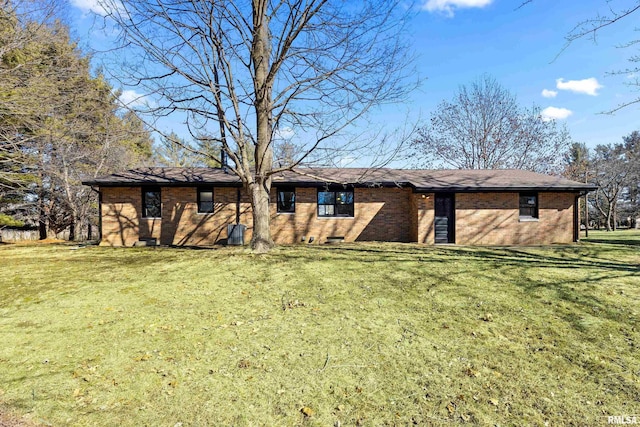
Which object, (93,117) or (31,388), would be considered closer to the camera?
(31,388)

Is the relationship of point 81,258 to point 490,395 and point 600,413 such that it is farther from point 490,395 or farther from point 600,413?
point 600,413

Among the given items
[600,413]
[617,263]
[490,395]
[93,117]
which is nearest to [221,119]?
[490,395]

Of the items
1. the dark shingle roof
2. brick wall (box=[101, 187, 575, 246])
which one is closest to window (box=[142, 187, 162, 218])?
brick wall (box=[101, 187, 575, 246])

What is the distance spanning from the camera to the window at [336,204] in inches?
598

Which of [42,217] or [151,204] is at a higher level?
[151,204]

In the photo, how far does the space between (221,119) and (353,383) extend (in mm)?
8904

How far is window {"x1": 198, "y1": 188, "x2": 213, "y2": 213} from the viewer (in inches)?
580

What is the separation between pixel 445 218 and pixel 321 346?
36.6 ft

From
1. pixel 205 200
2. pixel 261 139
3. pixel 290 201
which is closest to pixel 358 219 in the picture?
pixel 290 201

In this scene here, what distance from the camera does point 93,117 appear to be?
73.0ft

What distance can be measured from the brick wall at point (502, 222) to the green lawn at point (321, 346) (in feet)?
18.8

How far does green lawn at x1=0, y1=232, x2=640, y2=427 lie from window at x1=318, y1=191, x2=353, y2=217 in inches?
276

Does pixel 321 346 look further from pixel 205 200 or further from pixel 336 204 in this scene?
pixel 205 200

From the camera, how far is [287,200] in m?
15.0
